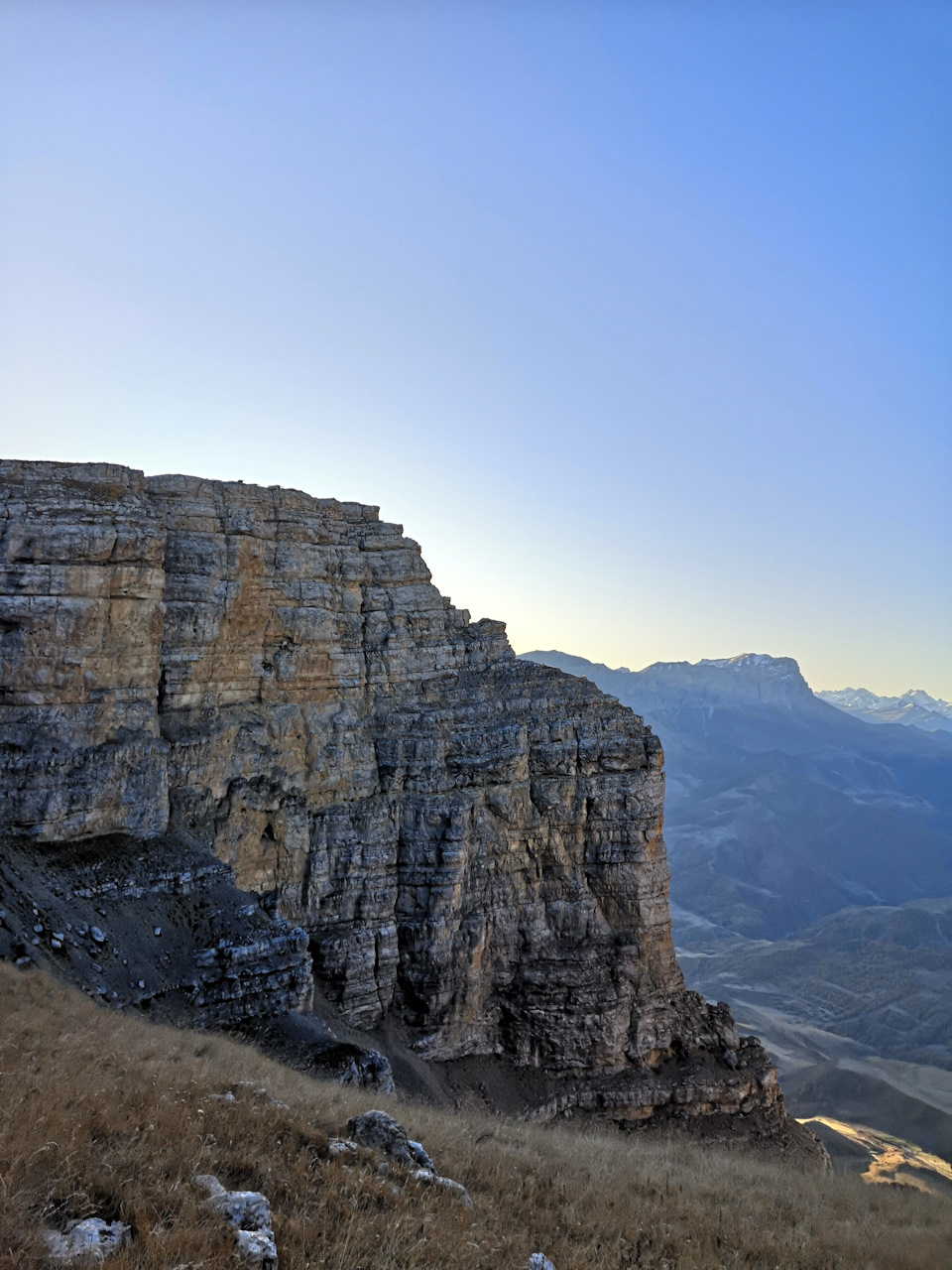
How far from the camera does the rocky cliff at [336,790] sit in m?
27.0

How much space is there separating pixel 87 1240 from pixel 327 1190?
2838 millimetres

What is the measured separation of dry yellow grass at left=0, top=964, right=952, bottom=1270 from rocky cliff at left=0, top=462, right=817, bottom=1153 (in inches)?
446

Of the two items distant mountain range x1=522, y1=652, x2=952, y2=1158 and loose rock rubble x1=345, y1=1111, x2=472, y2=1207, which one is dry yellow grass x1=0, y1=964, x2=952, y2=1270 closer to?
loose rock rubble x1=345, y1=1111, x2=472, y2=1207

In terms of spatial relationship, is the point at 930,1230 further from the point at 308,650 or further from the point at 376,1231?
the point at 308,650

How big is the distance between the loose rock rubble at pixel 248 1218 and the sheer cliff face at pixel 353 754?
21.8 m

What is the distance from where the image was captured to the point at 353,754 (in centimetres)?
3512

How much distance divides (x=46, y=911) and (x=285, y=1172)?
17.6 m

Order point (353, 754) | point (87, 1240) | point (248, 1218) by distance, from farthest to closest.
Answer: point (353, 754) → point (248, 1218) → point (87, 1240)

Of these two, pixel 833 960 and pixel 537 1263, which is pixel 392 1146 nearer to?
pixel 537 1263

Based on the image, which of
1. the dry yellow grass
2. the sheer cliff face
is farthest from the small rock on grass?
the sheer cliff face

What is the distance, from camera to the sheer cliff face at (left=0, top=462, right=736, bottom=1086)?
28172 mm

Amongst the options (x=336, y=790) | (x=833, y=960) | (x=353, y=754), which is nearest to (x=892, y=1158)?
(x=336, y=790)

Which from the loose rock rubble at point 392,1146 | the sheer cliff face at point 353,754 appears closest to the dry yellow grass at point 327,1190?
the loose rock rubble at point 392,1146

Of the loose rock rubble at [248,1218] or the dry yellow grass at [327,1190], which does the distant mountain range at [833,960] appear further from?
the loose rock rubble at [248,1218]
